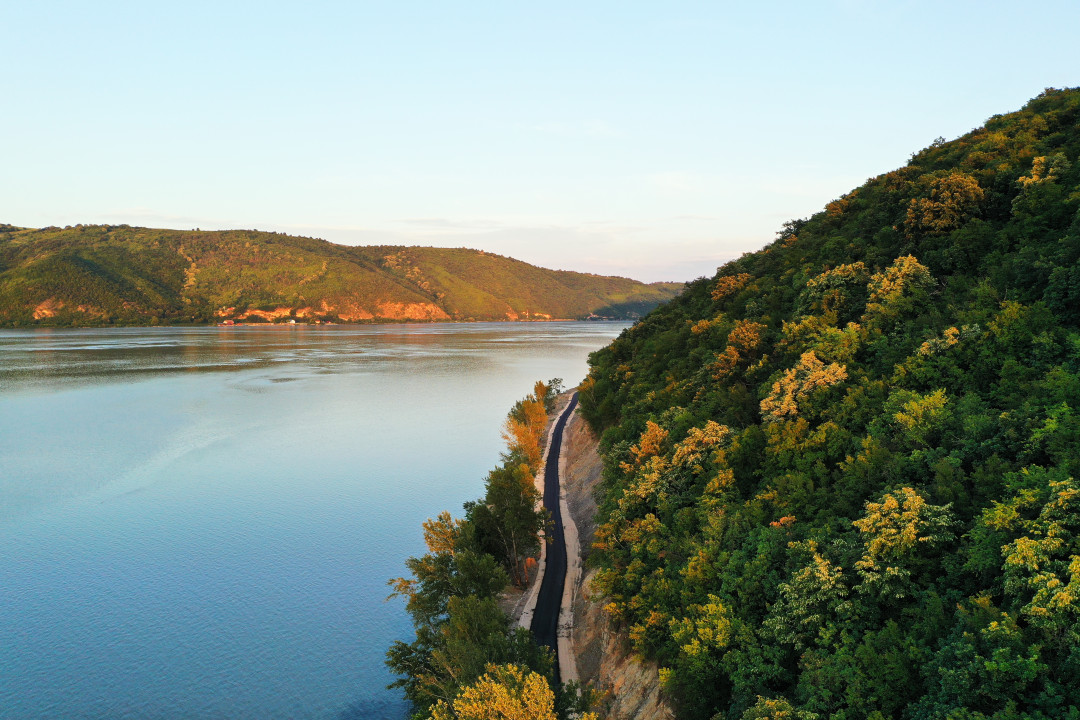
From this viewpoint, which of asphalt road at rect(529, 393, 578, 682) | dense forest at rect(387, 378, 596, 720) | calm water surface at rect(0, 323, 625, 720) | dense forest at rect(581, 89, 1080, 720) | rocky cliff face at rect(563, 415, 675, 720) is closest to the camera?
dense forest at rect(581, 89, 1080, 720)

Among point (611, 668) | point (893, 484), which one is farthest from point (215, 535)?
point (893, 484)

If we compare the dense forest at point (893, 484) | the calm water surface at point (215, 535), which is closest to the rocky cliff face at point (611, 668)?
the dense forest at point (893, 484)

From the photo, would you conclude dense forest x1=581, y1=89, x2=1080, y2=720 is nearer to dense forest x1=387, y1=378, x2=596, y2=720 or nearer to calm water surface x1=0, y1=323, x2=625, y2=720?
dense forest x1=387, y1=378, x2=596, y2=720

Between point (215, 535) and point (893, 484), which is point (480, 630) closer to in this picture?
point (893, 484)

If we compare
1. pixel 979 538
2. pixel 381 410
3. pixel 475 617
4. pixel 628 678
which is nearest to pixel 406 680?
pixel 475 617

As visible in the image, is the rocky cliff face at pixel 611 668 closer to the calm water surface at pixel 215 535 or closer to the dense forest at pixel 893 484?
the dense forest at pixel 893 484

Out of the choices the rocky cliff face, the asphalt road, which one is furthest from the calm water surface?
the rocky cliff face
